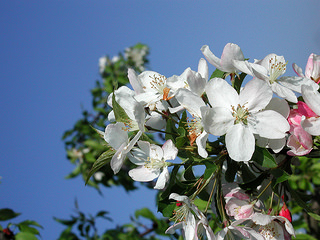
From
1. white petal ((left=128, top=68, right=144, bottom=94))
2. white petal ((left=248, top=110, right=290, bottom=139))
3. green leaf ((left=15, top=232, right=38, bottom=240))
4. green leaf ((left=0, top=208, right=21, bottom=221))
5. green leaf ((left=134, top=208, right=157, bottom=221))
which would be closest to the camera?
white petal ((left=248, top=110, right=290, bottom=139))

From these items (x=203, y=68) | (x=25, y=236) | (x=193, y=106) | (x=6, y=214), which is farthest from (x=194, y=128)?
(x=6, y=214)

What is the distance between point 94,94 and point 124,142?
312 cm

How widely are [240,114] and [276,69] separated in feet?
0.66

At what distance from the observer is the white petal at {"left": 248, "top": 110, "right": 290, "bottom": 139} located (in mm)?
855

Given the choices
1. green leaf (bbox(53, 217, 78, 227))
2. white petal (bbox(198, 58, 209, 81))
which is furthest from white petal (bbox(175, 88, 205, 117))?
green leaf (bbox(53, 217, 78, 227))

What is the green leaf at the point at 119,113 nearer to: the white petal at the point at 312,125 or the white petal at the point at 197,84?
the white petal at the point at 197,84

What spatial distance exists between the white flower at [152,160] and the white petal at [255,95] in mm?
229

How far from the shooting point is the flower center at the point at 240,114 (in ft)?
2.98

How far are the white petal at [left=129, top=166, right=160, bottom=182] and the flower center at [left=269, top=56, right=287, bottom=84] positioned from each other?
42 cm

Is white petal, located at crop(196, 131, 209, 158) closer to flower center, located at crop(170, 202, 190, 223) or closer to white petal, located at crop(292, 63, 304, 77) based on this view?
flower center, located at crop(170, 202, 190, 223)

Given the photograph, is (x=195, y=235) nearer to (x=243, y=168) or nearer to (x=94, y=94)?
(x=243, y=168)

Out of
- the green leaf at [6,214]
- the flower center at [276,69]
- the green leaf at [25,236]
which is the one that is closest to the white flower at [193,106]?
the flower center at [276,69]

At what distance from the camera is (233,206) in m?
1.03

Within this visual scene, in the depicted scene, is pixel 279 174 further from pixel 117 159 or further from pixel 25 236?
pixel 25 236
